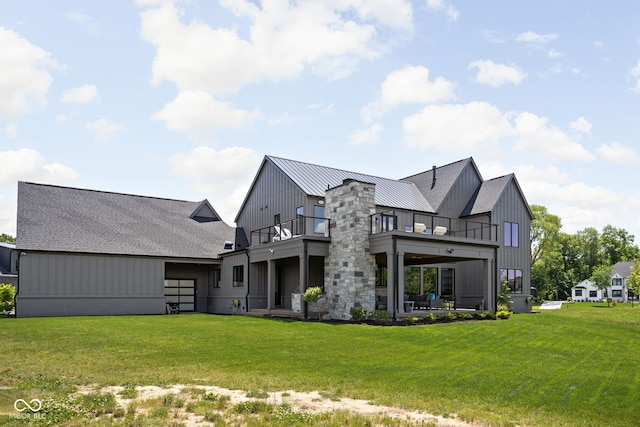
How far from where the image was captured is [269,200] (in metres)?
30.5

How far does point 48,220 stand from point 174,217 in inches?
313

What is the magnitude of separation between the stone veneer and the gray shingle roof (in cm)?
419

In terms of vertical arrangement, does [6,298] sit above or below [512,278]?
below

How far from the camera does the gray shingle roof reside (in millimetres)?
28109

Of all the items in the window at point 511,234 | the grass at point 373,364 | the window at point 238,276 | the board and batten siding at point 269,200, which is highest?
the board and batten siding at point 269,200

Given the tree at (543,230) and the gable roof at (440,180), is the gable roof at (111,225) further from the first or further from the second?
the tree at (543,230)

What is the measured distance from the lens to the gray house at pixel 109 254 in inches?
1030

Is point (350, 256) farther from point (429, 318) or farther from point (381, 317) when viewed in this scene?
point (429, 318)

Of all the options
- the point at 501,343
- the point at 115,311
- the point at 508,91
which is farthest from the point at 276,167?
the point at 501,343

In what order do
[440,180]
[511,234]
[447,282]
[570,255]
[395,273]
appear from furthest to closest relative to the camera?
[570,255] → [440,180] → [511,234] → [447,282] → [395,273]

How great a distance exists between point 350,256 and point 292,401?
13895 mm

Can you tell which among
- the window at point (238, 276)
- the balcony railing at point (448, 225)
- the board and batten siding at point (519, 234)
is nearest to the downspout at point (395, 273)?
the balcony railing at point (448, 225)

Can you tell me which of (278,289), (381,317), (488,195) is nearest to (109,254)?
(278,289)

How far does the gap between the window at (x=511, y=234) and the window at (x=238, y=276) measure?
14.9m
